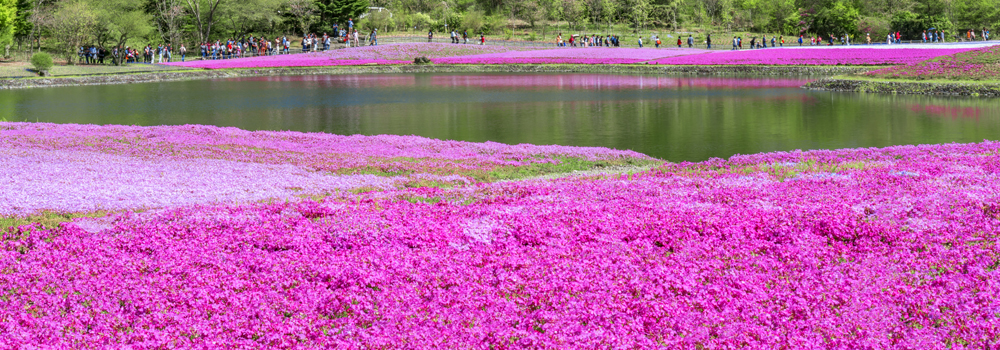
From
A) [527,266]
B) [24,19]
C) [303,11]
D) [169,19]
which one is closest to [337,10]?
[303,11]

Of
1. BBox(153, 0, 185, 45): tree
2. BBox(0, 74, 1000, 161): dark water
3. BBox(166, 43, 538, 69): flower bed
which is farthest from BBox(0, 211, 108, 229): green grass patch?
BBox(153, 0, 185, 45): tree

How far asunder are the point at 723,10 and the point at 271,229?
119 meters

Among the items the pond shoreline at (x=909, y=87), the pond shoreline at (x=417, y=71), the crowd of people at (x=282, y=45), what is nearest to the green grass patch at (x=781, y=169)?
the pond shoreline at (x=909, y=87)

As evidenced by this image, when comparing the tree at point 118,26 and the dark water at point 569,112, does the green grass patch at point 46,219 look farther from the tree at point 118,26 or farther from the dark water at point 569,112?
the tree at point 118,26

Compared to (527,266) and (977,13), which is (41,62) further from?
(977,13)

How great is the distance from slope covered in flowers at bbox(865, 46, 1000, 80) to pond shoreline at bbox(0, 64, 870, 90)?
8.56m

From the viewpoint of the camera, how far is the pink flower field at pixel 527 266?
731 centimetres

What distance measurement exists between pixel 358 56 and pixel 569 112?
48338 millimetres

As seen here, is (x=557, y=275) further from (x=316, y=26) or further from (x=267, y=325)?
(x=316, y=26)

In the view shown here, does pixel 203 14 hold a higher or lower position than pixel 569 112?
higher

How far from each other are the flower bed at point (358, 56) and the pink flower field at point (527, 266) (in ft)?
202

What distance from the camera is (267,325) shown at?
24.5ft

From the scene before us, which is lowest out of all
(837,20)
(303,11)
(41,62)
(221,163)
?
(221,163)

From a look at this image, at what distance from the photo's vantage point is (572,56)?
8162 centimetres
